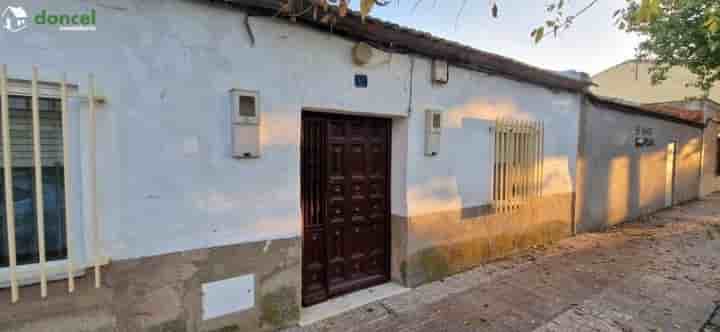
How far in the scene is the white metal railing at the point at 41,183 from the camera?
228 centimetres

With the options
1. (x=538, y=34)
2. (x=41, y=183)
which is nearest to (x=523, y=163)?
(x=538, y=34)

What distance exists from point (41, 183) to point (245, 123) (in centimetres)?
149

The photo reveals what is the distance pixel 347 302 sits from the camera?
4156mm

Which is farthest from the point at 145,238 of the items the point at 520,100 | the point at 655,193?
the point at 655,193

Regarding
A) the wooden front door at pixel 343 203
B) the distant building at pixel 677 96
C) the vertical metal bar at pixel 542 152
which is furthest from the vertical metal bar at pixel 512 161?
the distant building at pixel 677 96

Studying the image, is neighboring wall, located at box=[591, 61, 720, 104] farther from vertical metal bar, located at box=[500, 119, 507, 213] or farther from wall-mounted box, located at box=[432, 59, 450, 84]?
wall-mounted box, located at box=[432, 59, 450, 84]

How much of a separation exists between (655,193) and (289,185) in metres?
12.2

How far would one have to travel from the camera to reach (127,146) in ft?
9.03

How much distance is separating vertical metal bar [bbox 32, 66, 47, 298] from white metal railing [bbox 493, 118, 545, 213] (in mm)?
5461

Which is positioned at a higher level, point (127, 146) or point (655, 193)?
point (127, 146)

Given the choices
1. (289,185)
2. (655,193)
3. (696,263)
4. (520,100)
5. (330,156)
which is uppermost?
(520,100)

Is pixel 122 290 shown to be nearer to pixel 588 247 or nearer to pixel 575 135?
pixel 588 247

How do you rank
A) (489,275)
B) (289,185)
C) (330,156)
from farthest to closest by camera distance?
1. (489,275)
2. (330,156)
3. (289,185)

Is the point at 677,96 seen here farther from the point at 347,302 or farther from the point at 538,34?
the point at 347,302
